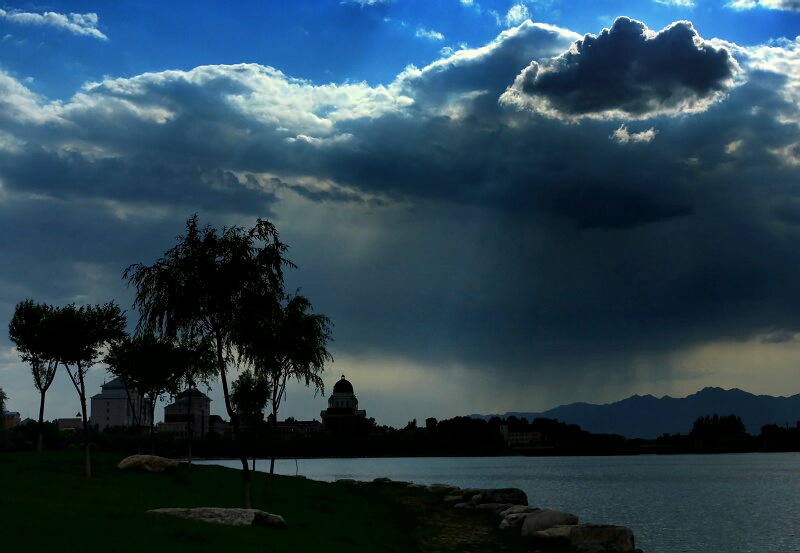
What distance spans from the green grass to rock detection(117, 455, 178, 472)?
93 cm

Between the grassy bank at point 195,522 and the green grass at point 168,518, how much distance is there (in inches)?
1.7

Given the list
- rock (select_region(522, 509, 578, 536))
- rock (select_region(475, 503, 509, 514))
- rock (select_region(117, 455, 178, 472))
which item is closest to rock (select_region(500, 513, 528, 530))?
rock (select_region(522, 509, 578, 536))

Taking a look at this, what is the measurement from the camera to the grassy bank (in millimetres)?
26344

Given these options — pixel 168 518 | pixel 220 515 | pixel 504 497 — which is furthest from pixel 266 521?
pixel 504 497

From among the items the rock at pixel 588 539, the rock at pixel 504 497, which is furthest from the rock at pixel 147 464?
the rock at pixel 588 539

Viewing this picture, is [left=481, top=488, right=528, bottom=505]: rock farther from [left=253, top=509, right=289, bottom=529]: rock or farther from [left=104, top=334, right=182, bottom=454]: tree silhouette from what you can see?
[left=253, top=509, right=289, bottom=529]: rock

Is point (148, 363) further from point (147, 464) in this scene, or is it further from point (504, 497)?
point (504, 497)

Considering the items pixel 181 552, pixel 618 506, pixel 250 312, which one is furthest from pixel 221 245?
pixel 618 506

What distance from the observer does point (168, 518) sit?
3073cm

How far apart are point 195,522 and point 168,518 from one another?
46.3 inches

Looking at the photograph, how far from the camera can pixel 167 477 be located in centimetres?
6019

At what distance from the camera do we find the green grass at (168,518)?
1024 inches

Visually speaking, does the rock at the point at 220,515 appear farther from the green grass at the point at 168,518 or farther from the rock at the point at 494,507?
the rock at the point at 494,507

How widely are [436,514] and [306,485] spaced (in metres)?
18.0
